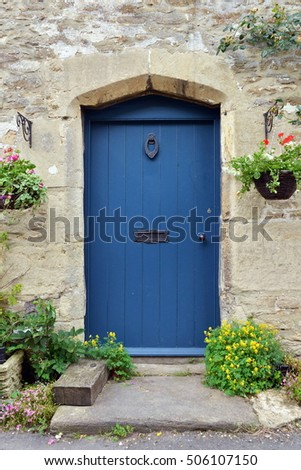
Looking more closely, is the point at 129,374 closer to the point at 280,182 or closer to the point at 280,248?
the point at 280,248

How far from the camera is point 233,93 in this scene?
334cm

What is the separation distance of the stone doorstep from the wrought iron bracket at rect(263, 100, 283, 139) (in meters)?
2.32

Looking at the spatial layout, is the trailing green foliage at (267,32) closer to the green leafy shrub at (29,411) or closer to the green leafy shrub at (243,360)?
the green leafy shrub at (243,360)

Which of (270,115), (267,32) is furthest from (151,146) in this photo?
(267,32)

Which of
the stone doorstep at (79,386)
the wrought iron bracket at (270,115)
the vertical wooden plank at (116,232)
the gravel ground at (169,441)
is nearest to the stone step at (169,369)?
the vertical wooden plank at (116,232)

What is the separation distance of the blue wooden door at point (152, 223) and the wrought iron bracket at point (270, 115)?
46 centimetres

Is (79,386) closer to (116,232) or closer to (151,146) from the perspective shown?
(116,232)

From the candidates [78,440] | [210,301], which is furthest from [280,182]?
[78,440]

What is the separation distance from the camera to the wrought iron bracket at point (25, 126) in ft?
10.7

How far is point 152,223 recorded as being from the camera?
11.8 ft

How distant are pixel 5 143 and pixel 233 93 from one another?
6.42ft

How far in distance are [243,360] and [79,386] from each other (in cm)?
117

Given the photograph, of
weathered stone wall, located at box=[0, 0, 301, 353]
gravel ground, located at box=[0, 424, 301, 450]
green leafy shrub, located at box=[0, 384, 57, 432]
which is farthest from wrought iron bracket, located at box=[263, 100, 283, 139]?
green leafy shrub, located at box=[0, 384, 57, 432]

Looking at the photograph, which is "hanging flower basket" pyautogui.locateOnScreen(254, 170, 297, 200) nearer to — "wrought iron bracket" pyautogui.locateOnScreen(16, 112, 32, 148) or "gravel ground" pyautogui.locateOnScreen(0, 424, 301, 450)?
"gravel ground" pyautogui.locateOnScreen(0, 424, 301, 450)
